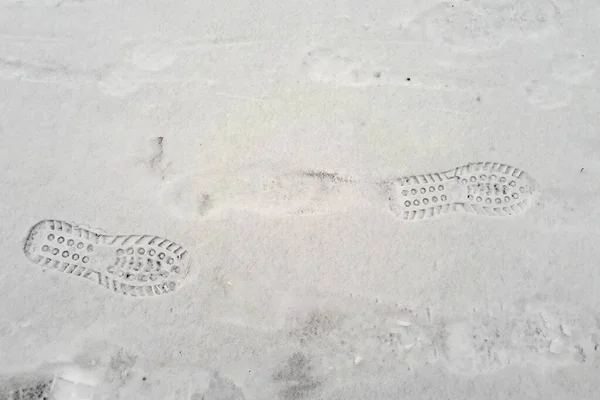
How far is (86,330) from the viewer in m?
3.21

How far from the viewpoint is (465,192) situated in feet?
11.1

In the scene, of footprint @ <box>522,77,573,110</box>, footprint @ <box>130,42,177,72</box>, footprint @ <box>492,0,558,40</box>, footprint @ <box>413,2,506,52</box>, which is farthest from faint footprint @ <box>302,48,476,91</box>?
footprint @ <box>130,42,177,72</box>

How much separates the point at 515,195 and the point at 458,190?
386 millimetres

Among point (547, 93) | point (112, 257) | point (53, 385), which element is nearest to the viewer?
point (53, 385)

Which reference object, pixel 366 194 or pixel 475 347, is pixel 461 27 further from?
pixel 475 347

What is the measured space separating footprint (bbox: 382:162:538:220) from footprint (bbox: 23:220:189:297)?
4.99ft

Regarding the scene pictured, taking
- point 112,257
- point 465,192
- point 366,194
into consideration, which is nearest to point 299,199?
point 366,194

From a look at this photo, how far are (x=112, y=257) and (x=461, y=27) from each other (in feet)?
9.49

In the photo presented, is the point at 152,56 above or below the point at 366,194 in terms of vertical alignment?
above

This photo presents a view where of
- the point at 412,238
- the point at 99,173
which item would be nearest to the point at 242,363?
the point at 412,238

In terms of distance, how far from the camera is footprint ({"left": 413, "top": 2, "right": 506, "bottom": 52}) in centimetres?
353

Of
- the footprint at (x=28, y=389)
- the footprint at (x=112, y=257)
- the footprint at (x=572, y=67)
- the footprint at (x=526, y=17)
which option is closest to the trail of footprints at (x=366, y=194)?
the footprint at (x=112, y=257)

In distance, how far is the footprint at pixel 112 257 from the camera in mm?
3275

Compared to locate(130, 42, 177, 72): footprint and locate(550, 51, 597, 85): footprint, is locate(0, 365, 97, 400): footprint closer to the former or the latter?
locate(130, 42, 177, 72): footprint
